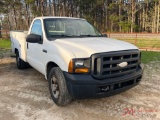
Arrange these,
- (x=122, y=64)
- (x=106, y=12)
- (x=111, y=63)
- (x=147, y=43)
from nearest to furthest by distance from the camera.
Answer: (x=111, y=63)
(x=122, y=64)
(x=147, y=43)
(x=106, y=12)

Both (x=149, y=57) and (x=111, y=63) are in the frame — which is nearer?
(x=111, y=63)

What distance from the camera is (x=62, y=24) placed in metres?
4.67

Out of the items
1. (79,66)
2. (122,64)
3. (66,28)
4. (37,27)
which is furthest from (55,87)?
(37,27)

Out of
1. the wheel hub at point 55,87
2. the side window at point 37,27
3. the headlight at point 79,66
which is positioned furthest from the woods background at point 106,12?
the headlight at point 79,66

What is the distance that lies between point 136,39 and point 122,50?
10.9 meters

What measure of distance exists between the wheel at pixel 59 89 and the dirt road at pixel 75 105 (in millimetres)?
160

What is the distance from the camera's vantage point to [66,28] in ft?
15.2

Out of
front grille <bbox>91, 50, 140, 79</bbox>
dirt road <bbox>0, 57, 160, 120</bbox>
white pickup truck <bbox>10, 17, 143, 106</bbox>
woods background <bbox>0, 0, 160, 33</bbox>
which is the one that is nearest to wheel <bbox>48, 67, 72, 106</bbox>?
white pickup truck <bbox>10, 17, 143, 106</bbox>

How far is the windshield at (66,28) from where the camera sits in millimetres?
4422

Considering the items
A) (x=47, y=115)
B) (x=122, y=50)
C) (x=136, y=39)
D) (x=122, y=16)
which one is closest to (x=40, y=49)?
(x=47, y=115)

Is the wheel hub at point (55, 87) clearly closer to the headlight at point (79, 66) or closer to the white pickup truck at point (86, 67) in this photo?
the white pickup truck at point (86, 67)

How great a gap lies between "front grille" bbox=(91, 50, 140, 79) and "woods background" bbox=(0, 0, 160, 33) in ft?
111

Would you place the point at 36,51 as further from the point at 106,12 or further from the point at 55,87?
the point at 106,12

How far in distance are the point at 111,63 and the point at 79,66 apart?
1.89 feet
